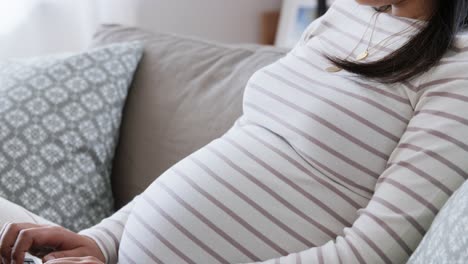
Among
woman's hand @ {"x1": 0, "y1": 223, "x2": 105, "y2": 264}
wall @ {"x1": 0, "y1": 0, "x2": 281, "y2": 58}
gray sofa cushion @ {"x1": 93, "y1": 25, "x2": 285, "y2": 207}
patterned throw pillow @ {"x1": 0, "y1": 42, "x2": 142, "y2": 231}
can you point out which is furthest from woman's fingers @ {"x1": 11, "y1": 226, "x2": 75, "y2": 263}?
wall @ {"x1": 0, "y1": 0, "x2": 281, "y2": 58}

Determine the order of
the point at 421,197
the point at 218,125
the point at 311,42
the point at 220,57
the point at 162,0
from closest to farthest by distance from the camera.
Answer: the point at 421,197 < the point at 311,42 < the point at 218,125 < the point at 220,57 < the point at 162,0

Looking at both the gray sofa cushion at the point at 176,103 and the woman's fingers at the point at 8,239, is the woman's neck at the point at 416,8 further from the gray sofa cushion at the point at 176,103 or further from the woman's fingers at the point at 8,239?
the woman's fingers at the point at 8,239

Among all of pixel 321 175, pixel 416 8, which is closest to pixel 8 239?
pixel 321 175

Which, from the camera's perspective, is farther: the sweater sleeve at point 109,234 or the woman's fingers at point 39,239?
the sweater sleeve at point 109,234

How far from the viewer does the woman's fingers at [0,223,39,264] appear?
835mm

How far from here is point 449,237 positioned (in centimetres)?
63

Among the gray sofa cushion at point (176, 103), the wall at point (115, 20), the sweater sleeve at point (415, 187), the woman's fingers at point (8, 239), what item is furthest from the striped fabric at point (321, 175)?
the wall at point (115, 20)

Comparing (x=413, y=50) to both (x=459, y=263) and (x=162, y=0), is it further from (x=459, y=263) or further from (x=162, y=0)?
(x=162, y=0)

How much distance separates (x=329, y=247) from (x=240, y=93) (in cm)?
49

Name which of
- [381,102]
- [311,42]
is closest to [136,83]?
[311,42]

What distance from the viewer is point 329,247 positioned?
791mm

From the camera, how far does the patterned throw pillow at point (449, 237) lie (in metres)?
0.60

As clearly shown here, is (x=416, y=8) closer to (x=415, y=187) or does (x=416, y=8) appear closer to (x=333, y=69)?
(x=333, y=69)

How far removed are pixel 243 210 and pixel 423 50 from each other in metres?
0.31
